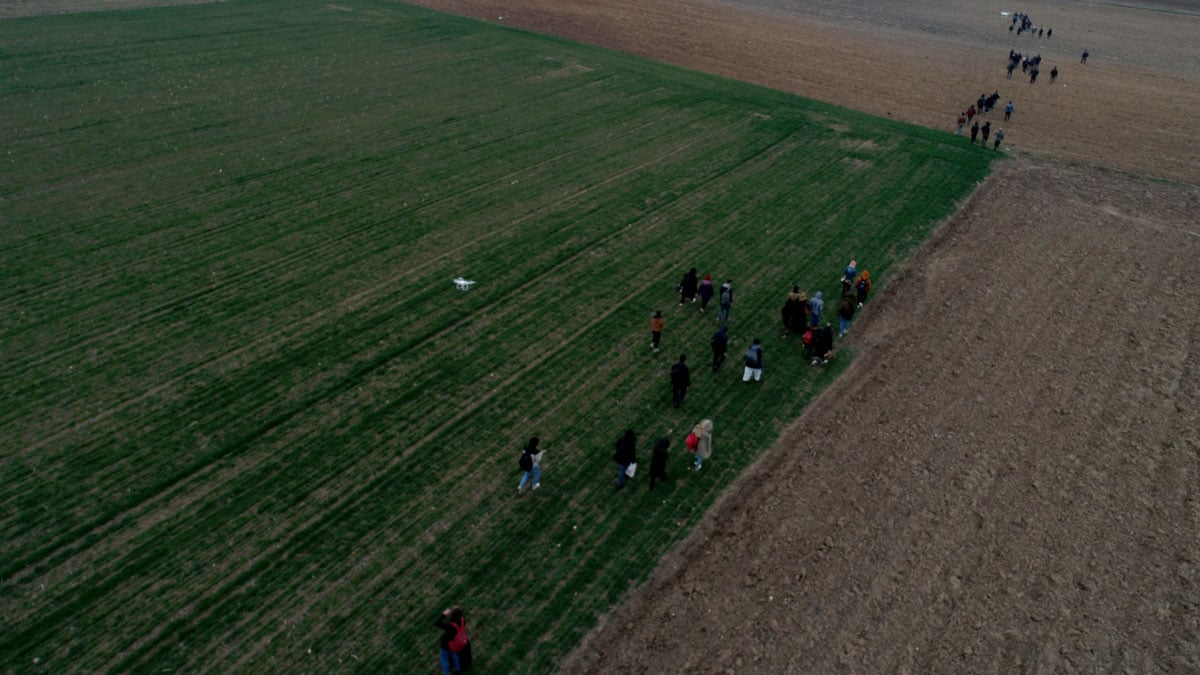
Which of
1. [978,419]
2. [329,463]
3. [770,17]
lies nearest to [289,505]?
[329,463]

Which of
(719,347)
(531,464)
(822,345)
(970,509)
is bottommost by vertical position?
(970,509)

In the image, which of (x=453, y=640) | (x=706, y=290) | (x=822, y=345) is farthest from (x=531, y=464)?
(x=822, y=345)

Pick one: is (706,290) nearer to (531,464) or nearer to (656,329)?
(656,329)

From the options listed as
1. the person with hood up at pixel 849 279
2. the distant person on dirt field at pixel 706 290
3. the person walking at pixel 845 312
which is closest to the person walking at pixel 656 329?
the distant person on dirt field at pixel 706 290

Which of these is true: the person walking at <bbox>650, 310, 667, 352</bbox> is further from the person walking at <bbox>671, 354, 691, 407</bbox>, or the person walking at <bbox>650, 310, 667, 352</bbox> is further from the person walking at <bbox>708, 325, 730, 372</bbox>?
the person walking at <bbox>671, 354, 691, 407</bbox>

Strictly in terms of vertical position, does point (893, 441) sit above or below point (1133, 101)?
below

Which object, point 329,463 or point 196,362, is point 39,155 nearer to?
point 196,362

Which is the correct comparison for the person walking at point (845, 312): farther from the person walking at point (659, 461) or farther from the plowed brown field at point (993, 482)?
the person walking at point (659, 461)
